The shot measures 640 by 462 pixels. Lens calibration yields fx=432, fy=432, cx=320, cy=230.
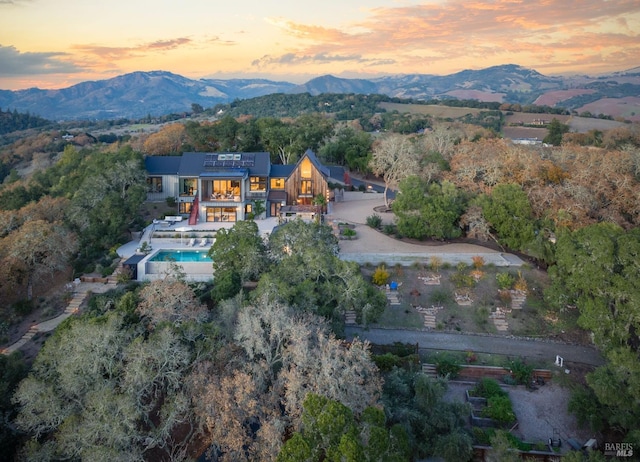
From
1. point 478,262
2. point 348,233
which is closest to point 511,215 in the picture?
point 478,262

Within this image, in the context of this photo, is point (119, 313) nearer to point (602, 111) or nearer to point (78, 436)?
point (78, 436)

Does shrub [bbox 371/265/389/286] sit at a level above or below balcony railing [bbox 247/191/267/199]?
below

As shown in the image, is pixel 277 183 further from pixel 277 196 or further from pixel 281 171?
pixel 277 196

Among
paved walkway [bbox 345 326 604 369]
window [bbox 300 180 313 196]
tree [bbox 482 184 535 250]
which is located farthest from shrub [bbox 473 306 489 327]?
window [bbox 300 180 313 196]

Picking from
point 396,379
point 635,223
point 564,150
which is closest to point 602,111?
point 564,150

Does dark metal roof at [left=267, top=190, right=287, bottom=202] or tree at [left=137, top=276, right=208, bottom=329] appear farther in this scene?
dark metal roof at [left=267, top=190, right=287, bottom=202]

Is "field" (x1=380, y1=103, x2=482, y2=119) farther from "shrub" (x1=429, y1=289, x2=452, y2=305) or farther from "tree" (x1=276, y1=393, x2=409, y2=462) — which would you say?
"tree" (x1=276, y1=393, x2=409, y2=462)

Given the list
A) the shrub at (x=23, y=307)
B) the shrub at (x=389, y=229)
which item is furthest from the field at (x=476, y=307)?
the shrub at (x=23, y=307)
